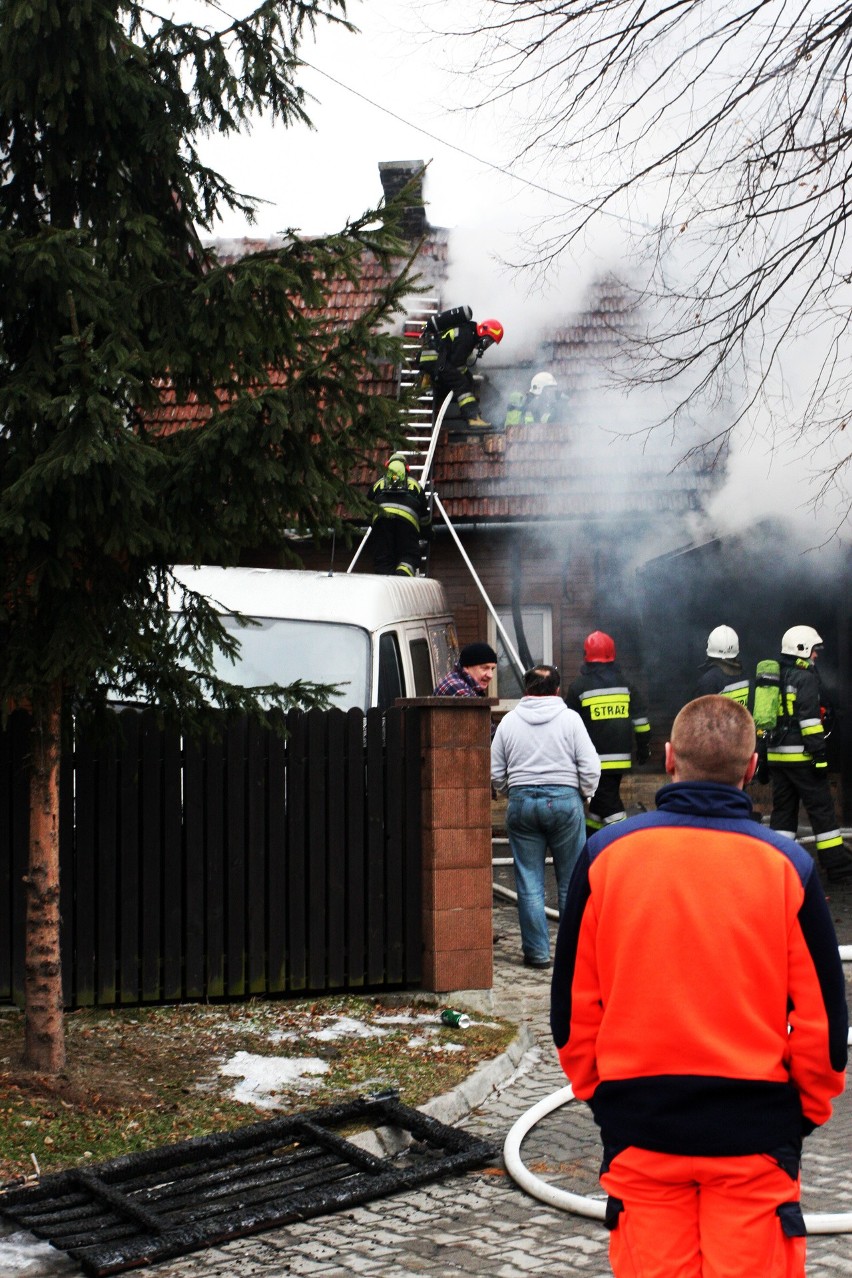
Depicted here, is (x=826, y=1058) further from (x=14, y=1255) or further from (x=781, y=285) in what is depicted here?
(x=781, y=285)

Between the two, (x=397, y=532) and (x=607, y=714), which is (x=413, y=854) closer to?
(x=607, y=714)

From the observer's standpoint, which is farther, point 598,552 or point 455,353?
point 455,353

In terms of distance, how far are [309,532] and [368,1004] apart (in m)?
2.78

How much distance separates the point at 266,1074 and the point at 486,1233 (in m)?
1.81

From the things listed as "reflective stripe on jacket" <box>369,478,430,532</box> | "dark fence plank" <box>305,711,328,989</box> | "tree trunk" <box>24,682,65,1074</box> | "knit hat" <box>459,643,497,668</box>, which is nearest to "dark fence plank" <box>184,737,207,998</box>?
"dark fence plank" <box>305,711,328,989</box>

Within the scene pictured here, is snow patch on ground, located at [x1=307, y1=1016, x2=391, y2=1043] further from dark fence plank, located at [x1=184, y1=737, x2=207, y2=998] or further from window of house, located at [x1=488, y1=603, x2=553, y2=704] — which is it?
window of house, located at [x1=488, y1=603, x2=553, y2=704]

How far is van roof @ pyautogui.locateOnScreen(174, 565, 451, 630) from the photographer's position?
9398 millimetres

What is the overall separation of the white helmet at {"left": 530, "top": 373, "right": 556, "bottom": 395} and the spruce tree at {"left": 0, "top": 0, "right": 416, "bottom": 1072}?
10121 millimetres

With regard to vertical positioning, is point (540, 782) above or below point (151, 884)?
above

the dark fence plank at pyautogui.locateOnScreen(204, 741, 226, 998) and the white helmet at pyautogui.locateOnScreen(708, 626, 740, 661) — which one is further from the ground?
the white helmet at pyautogui.locateOnScreen(708, 626, 740, 661)

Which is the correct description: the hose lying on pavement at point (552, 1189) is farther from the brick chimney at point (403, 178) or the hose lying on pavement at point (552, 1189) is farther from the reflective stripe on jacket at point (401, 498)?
the brick chimney at point (403, 178)

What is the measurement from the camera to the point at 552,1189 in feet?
15.6

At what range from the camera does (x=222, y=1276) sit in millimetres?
4250

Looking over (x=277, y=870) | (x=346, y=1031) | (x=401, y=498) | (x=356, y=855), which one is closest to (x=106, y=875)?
(x=277, y=870)
